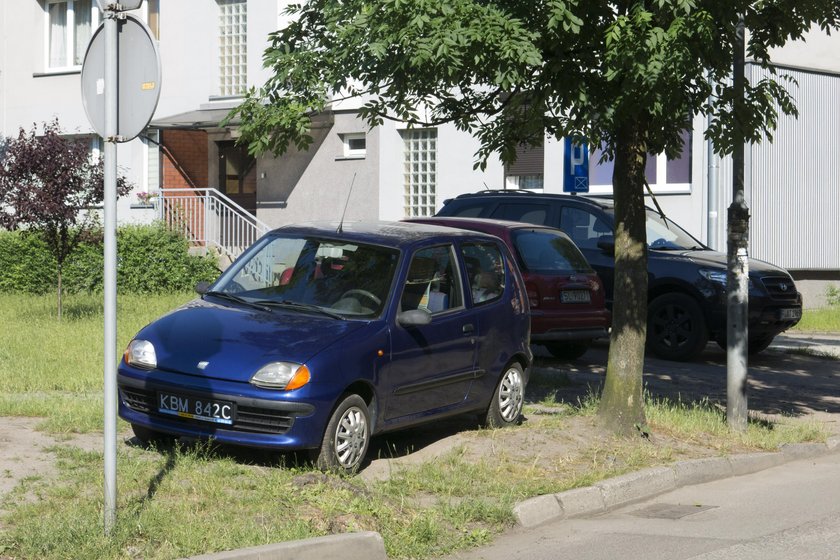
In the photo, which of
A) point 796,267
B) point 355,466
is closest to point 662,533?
point 355,466

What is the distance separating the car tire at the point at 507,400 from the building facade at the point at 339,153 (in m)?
9.88

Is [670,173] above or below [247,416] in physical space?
above

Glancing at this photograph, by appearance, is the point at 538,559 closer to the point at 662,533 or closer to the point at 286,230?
the point at 662,533

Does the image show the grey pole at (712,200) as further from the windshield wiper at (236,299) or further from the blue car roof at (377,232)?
the windshield wiper at (236,299)

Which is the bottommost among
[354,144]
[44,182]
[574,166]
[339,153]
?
[44,182]

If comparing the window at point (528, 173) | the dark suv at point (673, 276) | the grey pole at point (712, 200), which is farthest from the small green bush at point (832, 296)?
the dark suv at point (673, 276)

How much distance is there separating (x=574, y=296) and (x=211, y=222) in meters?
12.9

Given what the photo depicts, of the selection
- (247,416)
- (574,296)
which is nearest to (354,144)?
(574,296)

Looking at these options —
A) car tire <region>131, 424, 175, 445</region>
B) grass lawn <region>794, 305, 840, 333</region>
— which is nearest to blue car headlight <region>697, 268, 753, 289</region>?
grass lawn <region>794, 305, 840, 333</region>

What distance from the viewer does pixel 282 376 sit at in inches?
316

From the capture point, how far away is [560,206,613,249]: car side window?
1670 cm

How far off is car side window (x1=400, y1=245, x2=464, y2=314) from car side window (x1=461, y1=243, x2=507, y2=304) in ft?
0.67

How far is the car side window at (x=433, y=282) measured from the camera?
9344 mm

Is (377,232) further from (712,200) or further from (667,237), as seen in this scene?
(712,200)
